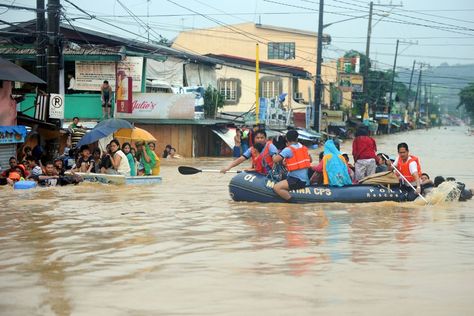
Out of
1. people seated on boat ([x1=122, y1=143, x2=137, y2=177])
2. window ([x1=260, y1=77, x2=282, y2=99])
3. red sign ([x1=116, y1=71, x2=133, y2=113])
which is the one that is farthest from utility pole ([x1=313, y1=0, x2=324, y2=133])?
people seated on boat ([x1=122, y1=143, x2=137, y2=177])

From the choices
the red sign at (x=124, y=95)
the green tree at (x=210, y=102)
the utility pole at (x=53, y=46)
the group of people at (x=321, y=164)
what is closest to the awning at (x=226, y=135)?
the green tree at (x=210, y=102)

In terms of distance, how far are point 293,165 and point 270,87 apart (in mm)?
36700

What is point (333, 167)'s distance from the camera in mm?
15070

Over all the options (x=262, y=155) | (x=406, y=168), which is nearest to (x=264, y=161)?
(x=262, y=155)

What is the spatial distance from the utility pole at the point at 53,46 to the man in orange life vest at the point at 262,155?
7.22 m

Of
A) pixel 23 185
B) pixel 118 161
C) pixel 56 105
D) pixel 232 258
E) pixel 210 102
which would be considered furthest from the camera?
pixel 210 102

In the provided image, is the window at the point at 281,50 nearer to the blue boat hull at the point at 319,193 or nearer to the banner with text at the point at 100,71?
the banner with text at the point at 100,71

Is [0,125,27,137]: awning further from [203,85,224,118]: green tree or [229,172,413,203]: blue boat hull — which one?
[203,85,224,118]: green tree

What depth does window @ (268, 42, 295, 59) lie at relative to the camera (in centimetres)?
5938

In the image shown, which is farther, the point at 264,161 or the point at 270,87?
the point at 270,87

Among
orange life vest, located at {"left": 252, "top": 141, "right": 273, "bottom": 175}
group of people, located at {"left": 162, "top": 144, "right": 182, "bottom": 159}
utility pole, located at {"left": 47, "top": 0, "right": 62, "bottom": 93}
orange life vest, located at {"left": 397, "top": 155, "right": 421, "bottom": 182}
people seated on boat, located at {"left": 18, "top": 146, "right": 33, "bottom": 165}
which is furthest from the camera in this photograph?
group of people, located at {"left": 162, "top": 144, "right": 182, "bottom": 159}

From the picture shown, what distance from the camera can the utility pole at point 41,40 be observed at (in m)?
20.3

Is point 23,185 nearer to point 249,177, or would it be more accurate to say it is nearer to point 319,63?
point 249,177

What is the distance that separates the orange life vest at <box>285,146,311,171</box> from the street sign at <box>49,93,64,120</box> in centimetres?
802
